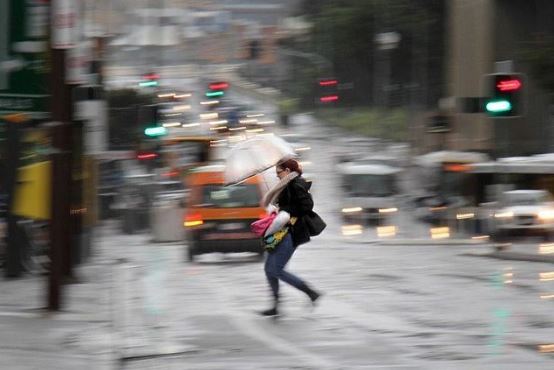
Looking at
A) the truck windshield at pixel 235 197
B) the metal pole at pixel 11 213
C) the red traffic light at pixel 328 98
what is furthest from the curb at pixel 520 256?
the red traffic light at pixel 328 98

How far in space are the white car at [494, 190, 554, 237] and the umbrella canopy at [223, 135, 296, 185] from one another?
11.0 m

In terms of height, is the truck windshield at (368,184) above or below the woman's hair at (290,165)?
below

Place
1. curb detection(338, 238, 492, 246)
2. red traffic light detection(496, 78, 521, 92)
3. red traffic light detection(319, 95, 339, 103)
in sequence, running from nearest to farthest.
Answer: red traffic light detection(496, 78, 521, 92), curb detection(338, 238, 492, 246), red traffic light detection(319, 95, 339, 103)

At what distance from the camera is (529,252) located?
23031 millimetres

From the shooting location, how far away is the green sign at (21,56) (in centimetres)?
1603

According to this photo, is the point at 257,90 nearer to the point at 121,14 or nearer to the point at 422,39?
the point at 121,14

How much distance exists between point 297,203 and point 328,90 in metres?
71.5

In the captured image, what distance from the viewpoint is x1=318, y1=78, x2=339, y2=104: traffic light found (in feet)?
266

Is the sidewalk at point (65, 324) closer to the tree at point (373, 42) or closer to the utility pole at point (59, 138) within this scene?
the utility pole at point (59, 138)

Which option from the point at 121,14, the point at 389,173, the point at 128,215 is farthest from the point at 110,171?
the point at 121,14

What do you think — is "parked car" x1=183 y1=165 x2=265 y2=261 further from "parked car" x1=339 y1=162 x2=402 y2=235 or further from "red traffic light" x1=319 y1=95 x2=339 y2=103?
"red traffic light" x1=319 y1=95 x2=339 y2=103

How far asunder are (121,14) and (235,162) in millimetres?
81342

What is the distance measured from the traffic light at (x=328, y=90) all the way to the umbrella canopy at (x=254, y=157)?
66.3 meters

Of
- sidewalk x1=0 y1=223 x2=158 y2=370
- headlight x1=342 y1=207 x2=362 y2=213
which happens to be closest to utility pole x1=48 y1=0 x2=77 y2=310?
sidewalk x1=0 y1=223 x2=158 y2=370
